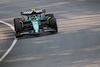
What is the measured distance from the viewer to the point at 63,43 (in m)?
10.2

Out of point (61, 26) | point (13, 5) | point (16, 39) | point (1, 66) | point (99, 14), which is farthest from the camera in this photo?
point (13, 5)

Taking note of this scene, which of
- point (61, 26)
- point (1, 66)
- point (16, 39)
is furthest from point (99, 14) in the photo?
point (1, 66)

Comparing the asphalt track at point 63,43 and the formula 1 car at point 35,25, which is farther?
the formula 1 car at point 35,25

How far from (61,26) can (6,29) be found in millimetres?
3181

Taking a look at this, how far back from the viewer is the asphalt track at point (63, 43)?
8305 mm

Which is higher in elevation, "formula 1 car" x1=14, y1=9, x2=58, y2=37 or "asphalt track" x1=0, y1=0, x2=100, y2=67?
"formula 1 car" x1=14, y1=9, x2=58, y2=37

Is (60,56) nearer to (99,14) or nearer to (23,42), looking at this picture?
(23,42)

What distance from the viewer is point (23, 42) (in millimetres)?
10695

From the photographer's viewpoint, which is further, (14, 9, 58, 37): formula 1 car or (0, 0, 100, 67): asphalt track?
(14, 9, 58, 37): formula 1 car

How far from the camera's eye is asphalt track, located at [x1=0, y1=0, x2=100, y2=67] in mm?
8305

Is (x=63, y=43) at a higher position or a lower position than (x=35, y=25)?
lower

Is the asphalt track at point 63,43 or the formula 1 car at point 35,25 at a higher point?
the formula 1 car at point 35,25

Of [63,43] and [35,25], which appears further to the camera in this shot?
[35,25]

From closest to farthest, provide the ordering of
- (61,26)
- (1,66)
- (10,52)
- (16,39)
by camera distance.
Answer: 1. (1,66)
2. (10,52)
3. (16,39)
4. (61,26)
